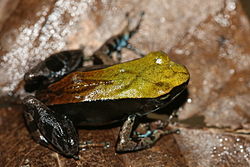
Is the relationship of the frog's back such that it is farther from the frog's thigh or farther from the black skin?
the frog's thigh

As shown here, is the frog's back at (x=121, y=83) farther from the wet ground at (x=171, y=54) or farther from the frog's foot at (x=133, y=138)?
the wet ground at (x=171, y=54)

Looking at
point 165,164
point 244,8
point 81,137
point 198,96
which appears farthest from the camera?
point 244,8

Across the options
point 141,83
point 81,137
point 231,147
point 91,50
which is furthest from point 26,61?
point 231,147

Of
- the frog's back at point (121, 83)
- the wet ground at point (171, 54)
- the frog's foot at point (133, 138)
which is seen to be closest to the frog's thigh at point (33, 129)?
the wet ground at point (171, 54)

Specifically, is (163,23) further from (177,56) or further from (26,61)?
(26,61)

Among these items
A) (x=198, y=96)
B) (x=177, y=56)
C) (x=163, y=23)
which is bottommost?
(x=198, y=96)

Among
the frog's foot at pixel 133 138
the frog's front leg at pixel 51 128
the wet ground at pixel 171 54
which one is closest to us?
the frog's front leg at pixel 51 128

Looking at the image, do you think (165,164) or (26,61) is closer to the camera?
(165,164)
